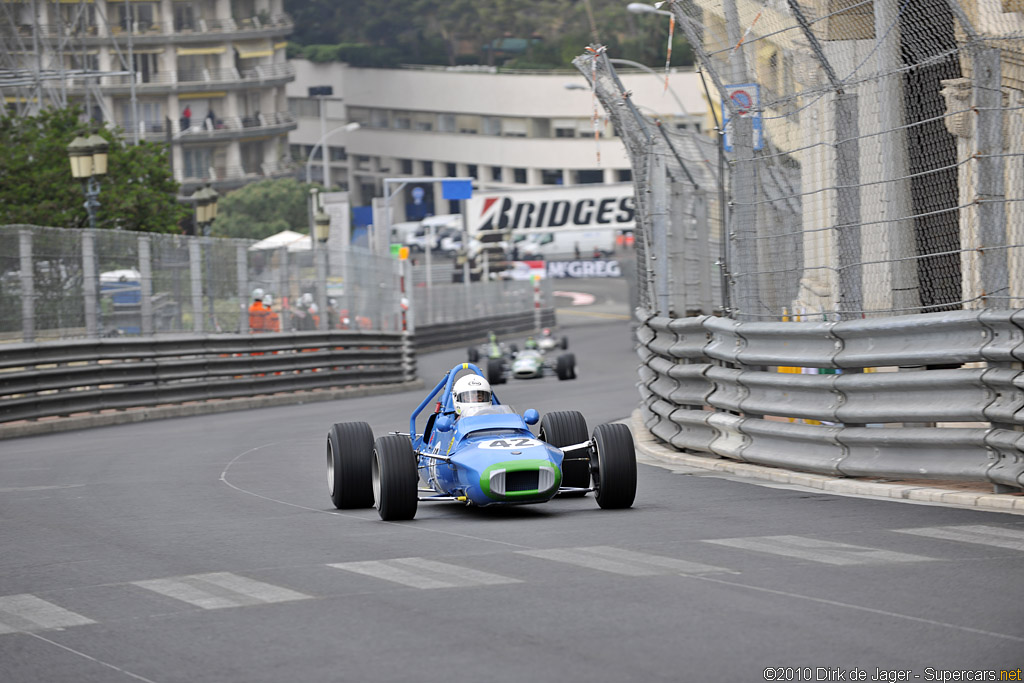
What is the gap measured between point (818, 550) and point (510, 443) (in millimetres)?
2595

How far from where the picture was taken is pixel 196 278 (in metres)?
23.8

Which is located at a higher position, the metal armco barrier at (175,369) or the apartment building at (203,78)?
the apartment building at (203,78)

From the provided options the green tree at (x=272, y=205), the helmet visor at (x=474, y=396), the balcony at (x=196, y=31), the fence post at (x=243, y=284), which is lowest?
the helmet visor at (x=474, y=396)

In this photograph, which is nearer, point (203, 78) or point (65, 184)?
point (65, 184)

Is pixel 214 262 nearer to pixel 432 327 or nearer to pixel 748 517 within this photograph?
pixel 748 517

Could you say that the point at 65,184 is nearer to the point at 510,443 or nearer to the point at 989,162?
the point at 510,443

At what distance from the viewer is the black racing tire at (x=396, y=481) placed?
9.55m

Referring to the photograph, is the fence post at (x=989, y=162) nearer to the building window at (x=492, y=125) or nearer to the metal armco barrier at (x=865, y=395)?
the metal armco barrier at (x=865, y=395)

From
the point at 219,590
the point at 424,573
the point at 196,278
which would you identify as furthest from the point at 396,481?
the point at 196,278

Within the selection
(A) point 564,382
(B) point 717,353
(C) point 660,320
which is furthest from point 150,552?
(A) point 564,382

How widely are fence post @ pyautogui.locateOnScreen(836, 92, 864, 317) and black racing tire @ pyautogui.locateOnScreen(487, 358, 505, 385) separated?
→ 19116 mm

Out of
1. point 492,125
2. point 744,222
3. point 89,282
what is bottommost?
point 89,282

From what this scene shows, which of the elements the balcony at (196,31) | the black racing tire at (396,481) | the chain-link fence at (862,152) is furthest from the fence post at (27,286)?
the balcony at (196,31)

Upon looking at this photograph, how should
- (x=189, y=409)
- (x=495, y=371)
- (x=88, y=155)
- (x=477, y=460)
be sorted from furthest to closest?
(x=495, y=371)
(x=189, y=409)
(x=88, y=155)
(x=477, y=460)
